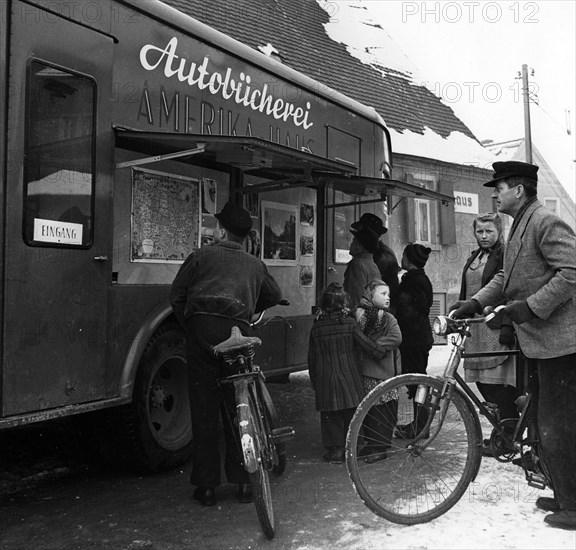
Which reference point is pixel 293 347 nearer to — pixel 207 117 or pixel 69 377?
pixel 207 117

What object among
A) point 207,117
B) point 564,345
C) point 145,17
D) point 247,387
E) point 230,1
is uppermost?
point 230,1

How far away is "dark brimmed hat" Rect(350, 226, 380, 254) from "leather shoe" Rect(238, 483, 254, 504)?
3028 mm

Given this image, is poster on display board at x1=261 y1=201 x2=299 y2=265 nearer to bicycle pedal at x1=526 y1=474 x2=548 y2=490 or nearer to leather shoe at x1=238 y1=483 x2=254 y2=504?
leather shoe at x1=238 y1=483 x2=254 y2=504

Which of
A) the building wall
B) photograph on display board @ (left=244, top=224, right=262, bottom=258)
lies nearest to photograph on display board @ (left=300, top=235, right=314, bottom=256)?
photograph on display board @ (left=244, top=224, right=262, bottom=258)

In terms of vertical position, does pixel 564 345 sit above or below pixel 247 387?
above

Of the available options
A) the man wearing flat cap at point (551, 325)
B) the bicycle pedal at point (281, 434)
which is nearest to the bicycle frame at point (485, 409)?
the man wearing flat cap at point (551, 325)

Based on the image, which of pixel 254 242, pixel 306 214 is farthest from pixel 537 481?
pixel 306 214

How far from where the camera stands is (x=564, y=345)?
12.5 ft

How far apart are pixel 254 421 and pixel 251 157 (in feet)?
6.46

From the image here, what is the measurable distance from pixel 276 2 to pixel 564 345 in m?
16.9

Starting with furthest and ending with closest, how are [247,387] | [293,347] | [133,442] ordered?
1. [293,347]
2. [133,442]
3. [247,387]

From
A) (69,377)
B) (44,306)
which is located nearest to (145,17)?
(44,306)

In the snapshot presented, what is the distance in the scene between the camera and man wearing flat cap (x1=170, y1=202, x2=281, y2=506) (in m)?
4.29

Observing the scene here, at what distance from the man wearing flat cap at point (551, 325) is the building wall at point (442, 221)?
1281 cm
